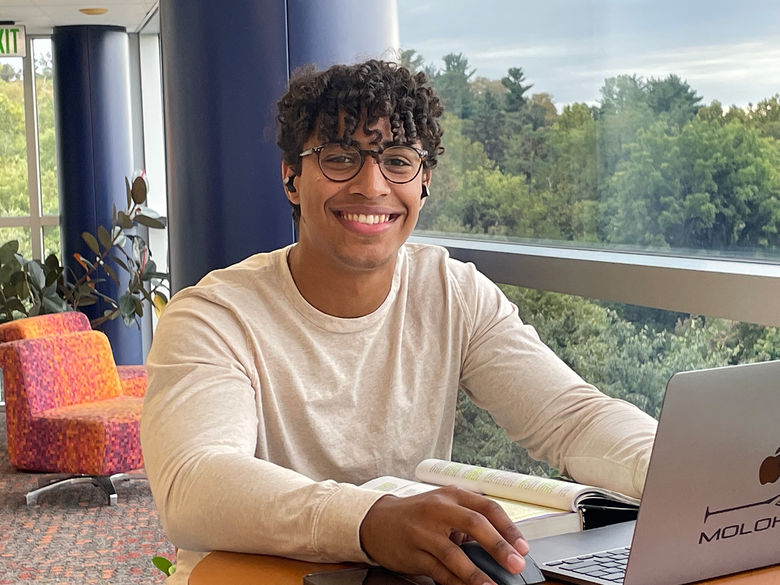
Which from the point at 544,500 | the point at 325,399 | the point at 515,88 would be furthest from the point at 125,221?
the point at 544,500

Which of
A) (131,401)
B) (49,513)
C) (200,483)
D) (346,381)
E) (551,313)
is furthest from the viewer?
(131,401)

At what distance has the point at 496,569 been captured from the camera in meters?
1.17

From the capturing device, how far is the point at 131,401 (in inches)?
225

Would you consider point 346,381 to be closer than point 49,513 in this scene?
Yes

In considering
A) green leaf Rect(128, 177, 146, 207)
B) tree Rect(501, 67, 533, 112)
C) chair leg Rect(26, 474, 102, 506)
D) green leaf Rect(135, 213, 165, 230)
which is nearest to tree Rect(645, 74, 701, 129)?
tree Rect(501, 67, 533, 112)

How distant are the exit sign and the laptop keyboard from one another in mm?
7755

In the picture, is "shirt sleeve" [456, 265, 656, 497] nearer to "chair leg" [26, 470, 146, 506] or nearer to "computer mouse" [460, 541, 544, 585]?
"computer mouse" [460, 541, 544, 585]

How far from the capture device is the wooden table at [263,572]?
3.96ft

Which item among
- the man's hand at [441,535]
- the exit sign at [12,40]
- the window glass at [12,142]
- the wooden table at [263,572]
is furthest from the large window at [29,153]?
the man's hand at [441,535]

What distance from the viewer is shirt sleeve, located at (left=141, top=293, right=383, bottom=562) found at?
1.29 meters

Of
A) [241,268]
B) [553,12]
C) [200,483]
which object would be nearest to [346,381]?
[241,268]

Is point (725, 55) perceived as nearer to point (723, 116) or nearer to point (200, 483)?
point (723, 116)

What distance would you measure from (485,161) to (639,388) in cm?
111

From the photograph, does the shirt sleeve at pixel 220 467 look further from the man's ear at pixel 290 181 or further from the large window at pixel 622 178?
the large window at pixel 622 178
